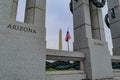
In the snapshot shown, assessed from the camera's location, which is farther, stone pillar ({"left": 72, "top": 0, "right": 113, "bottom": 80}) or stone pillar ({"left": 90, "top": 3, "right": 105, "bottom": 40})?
stone pillar ({"left": 90, "top": 3, "right": 105, "bottom": 40})

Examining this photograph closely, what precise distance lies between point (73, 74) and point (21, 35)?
371cm

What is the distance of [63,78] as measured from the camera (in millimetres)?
7574

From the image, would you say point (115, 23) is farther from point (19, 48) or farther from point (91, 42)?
point (19, 48)

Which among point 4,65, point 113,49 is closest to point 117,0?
point 113,49

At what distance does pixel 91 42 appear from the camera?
9.04 meters

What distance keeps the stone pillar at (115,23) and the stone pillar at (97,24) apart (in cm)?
258

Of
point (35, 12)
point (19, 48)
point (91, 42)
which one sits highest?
point (35, 12)

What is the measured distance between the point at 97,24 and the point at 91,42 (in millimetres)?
2126

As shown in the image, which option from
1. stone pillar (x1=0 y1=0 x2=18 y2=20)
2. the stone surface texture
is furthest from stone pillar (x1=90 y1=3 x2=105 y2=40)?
stone pillar (x1=0 y1=0 x2=18 y2=20)

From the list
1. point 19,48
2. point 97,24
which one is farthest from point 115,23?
point 19,48

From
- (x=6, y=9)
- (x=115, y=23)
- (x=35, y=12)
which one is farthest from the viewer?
(x=115, y=23)

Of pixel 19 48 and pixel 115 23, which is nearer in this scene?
pixel 19 48

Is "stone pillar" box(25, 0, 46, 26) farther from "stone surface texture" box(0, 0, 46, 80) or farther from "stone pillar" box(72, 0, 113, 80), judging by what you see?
"stone pillar" box(72, 0, 113, 80)

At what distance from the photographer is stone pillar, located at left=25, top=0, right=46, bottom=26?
24.8 ft
